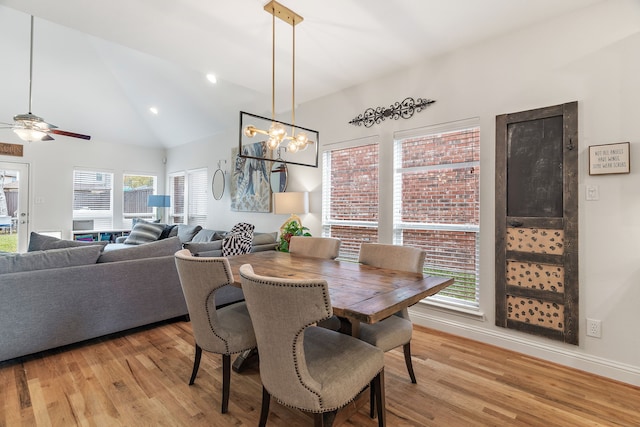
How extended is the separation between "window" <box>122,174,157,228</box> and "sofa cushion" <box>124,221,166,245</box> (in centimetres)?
210

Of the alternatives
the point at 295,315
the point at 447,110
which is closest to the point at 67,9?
the point at 295,315

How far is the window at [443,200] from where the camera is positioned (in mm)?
2953

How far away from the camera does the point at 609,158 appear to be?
7.25 ft

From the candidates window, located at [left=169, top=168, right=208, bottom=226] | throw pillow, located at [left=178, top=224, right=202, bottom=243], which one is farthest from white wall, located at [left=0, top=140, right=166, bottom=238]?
throw pillow, located at [left=178, top=224, right=202, bottom=243]

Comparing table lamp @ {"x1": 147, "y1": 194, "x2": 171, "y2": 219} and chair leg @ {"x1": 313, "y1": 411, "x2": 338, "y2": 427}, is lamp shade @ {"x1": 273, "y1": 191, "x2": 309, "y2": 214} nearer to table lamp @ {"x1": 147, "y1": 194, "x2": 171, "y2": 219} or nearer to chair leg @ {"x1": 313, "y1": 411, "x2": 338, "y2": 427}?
chair leg @ {"x1": 313, "y1": 411, "x2": 338, "y2": 427}

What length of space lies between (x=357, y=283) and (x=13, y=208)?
23.6ft

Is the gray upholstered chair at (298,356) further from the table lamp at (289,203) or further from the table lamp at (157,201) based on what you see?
the table lamp at (157,201)

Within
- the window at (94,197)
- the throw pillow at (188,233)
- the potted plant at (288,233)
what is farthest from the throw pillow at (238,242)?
the window at (94,197)

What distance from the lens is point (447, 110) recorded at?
303cm

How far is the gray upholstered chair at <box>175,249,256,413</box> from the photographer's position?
1.69 m

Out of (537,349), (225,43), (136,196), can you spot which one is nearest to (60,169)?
(136,196)

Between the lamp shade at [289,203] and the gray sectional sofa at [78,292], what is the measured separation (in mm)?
1219

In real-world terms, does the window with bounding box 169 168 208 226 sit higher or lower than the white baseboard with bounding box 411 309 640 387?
higher

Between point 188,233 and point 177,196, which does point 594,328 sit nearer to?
point 188,233
